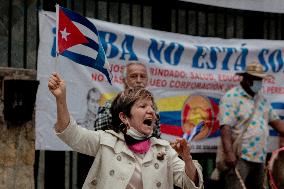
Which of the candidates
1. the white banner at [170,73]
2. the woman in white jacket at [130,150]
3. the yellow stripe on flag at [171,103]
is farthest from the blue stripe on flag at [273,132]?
the woman in white jacket at [130,150]

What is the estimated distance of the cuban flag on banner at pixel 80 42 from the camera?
14.9 feet

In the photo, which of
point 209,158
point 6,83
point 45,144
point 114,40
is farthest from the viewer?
point 209,158

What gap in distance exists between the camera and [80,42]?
15.1 ft

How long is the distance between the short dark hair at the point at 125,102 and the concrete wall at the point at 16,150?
1.28m

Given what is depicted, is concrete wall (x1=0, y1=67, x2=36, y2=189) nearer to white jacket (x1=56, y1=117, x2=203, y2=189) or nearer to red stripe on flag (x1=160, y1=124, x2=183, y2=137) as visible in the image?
white jacket (x1=56, y1=117, x2=203, y2=189)

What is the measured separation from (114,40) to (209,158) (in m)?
2.05

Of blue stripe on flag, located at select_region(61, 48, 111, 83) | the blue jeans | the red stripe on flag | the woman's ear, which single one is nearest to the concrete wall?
blue stripe on flag, located at select_region(61, 48, 111, 83)

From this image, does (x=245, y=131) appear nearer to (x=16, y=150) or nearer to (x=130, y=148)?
(x=16, y=150)

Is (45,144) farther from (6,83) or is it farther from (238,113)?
(238,113)

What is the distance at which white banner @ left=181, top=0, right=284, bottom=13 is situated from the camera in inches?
309

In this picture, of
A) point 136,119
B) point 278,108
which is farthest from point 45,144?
point 278,108

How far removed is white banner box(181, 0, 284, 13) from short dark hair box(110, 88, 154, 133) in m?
3.76

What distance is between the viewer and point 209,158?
804 centimetres

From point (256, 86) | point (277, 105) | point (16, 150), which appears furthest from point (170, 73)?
point (16, 150)
